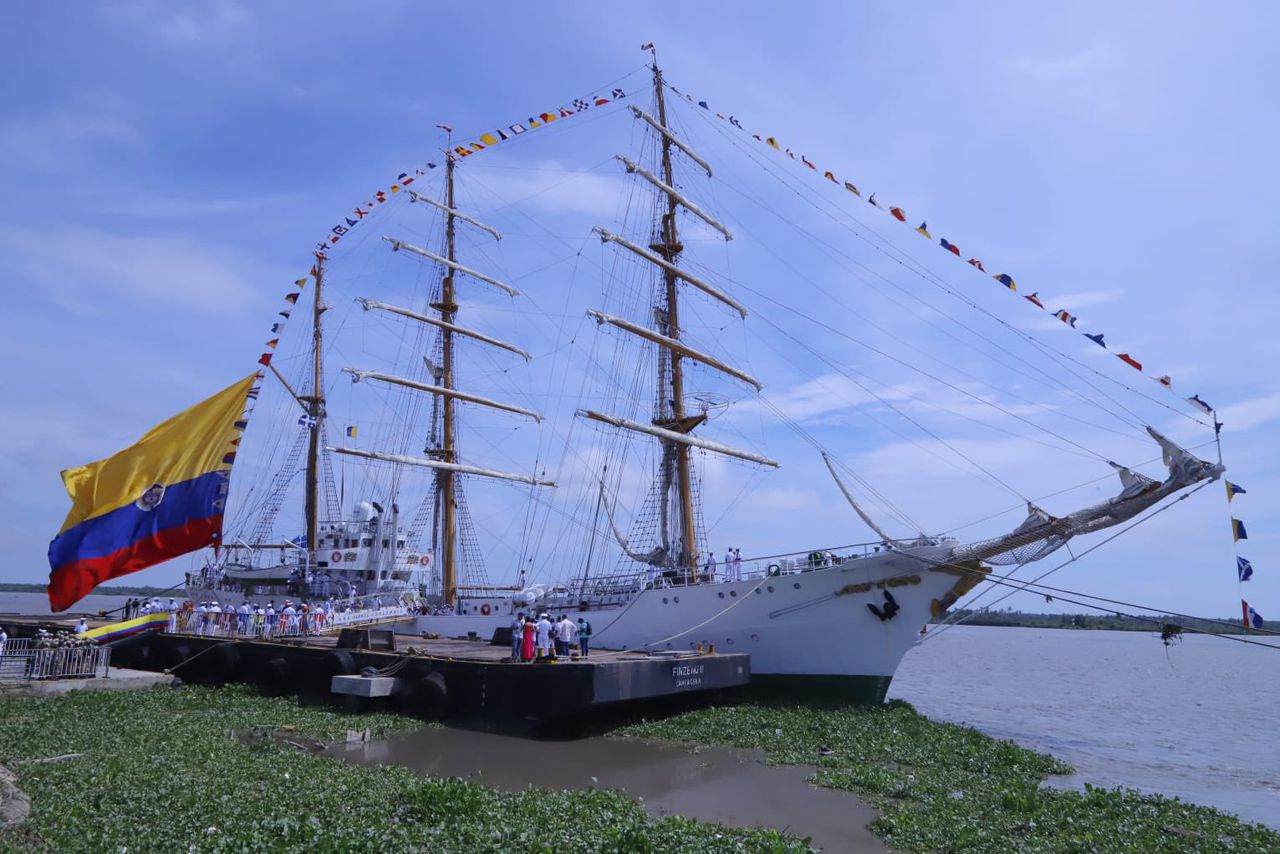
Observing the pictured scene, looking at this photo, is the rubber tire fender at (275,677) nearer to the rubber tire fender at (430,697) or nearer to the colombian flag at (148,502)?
the colombian flag at (148,502)

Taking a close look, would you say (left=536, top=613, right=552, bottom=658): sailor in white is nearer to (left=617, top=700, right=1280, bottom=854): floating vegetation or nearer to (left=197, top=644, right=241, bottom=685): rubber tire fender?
(left=617, top=700, right=1280, bottom=854): floating vegetation

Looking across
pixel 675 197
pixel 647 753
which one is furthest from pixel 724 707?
pixel 675 197

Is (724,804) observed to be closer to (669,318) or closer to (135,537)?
(135,537)

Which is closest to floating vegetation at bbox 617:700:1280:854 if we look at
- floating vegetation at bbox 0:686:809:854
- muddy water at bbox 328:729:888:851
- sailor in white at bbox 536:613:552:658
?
muddy water at bbox 328:729:888:851

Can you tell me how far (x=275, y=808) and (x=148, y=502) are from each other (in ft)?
40.1

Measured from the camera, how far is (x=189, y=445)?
19.8 metres

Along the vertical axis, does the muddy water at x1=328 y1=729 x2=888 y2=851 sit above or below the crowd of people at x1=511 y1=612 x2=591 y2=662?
below

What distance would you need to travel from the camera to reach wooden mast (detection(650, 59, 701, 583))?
2880 centimetres

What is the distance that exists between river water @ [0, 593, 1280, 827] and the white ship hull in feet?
6.42

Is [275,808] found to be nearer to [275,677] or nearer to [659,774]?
[659,774]

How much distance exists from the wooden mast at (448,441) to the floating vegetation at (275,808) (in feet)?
80.2

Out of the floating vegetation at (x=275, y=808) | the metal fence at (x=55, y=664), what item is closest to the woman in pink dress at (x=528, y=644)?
the floating vegetation at (x=275, y=808)

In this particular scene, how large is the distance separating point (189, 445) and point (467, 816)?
47.1 ft

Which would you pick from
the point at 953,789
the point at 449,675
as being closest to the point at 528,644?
the point at 449,675
